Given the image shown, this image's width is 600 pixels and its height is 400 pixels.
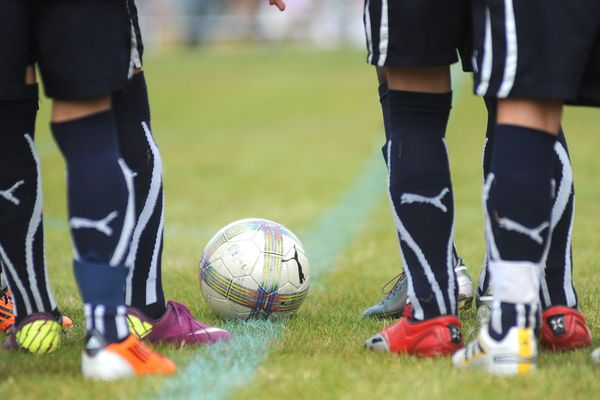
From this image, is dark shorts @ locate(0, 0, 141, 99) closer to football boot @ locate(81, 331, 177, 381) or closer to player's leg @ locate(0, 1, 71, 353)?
player's leg @ locate(0, 1, 71, 353)

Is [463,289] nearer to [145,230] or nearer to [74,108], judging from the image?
[145,230]

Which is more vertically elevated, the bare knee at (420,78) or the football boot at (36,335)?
the bare knee at (420,78)

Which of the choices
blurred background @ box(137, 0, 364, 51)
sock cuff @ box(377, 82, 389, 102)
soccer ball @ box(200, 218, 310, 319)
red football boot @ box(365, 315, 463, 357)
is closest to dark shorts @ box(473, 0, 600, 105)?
red football boot @ box(365, 315, 463, 357)

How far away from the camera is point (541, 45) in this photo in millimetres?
2773

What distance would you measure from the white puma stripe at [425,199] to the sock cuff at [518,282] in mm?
398

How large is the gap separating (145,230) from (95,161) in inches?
25.2

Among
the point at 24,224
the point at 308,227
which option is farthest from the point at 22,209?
the point at 308,227

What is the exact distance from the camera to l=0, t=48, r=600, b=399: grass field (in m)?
2.85

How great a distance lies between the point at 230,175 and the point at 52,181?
1.67 meters

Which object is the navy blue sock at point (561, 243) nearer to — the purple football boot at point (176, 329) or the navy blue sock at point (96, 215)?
the purple football boot at point (176, 329)

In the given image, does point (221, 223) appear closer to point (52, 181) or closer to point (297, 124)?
point (52, 181)

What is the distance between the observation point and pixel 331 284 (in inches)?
197

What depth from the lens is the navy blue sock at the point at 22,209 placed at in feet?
10.9

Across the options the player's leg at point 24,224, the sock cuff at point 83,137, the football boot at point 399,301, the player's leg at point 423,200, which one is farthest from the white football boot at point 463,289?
the sock cuff at point 83,137
